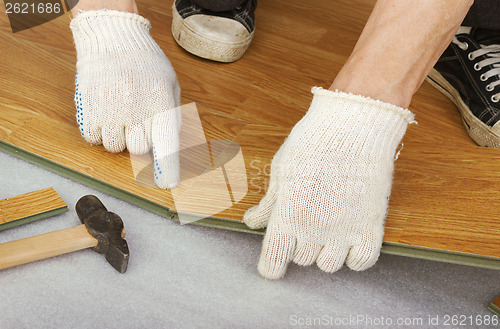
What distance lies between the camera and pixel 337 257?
1.04m

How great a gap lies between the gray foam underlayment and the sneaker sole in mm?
462

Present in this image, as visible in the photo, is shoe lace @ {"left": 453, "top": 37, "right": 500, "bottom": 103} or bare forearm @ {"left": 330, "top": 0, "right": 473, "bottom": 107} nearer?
bare forearm @ {"left": 330, "top": 0, "right": 473, "bottom": 107}

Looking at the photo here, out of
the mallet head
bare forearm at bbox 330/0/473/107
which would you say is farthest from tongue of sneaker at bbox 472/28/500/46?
the mallet head

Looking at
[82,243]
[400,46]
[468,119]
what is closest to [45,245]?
[82,243]

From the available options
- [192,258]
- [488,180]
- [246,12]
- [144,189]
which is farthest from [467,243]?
[246,12]

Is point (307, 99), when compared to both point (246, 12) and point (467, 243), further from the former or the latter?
point (467, 243)

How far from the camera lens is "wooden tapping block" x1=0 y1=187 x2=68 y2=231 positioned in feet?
3.72

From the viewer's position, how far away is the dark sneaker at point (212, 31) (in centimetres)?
167

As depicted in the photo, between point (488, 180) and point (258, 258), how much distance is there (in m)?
0.62

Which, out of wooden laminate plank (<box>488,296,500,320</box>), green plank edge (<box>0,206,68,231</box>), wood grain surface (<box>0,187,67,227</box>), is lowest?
green plank edge (<box>0,206,68,231</box>)

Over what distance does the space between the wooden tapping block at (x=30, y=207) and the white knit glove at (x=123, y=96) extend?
17 centimetres

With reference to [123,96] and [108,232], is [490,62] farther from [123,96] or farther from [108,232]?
[108,232]

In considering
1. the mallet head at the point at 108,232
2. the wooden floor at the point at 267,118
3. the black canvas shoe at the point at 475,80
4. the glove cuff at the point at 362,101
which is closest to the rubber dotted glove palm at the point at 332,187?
the glove cuff at the point at 362,101

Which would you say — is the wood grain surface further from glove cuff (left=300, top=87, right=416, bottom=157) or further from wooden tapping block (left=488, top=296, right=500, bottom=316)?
wooden tapping block (left=488, top=296, right=500, bottom=316)
